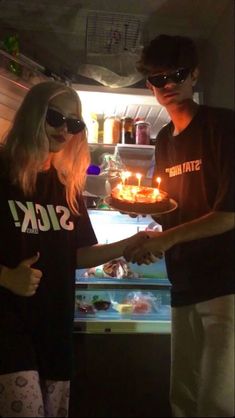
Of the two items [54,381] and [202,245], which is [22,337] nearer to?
[54,381]

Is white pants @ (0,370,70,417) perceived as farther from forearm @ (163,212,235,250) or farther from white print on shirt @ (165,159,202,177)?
white print on shirt @ (165,159,202,177)

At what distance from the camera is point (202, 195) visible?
1128mm

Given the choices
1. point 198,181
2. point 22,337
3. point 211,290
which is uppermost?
point 198,181

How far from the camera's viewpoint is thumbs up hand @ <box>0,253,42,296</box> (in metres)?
1.10

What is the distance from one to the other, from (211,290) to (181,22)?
4.00ft

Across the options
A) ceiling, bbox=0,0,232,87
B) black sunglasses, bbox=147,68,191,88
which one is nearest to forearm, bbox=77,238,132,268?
black sunglasses, bbox=147,68,191,88

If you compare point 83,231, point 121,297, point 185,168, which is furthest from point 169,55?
point 121,297

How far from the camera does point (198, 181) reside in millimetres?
1146

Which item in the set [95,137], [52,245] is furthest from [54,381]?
[95,137]

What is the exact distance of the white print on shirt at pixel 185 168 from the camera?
3.78ft

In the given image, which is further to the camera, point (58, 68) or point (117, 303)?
point (58, 68)

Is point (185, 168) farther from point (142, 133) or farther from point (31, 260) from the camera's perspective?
point (142, 133)

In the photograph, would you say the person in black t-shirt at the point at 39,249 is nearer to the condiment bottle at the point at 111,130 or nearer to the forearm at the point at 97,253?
the forearm at the point at 97,253

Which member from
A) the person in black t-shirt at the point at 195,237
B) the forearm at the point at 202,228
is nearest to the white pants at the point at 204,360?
the person in black t-shirt at the point at 195,237
